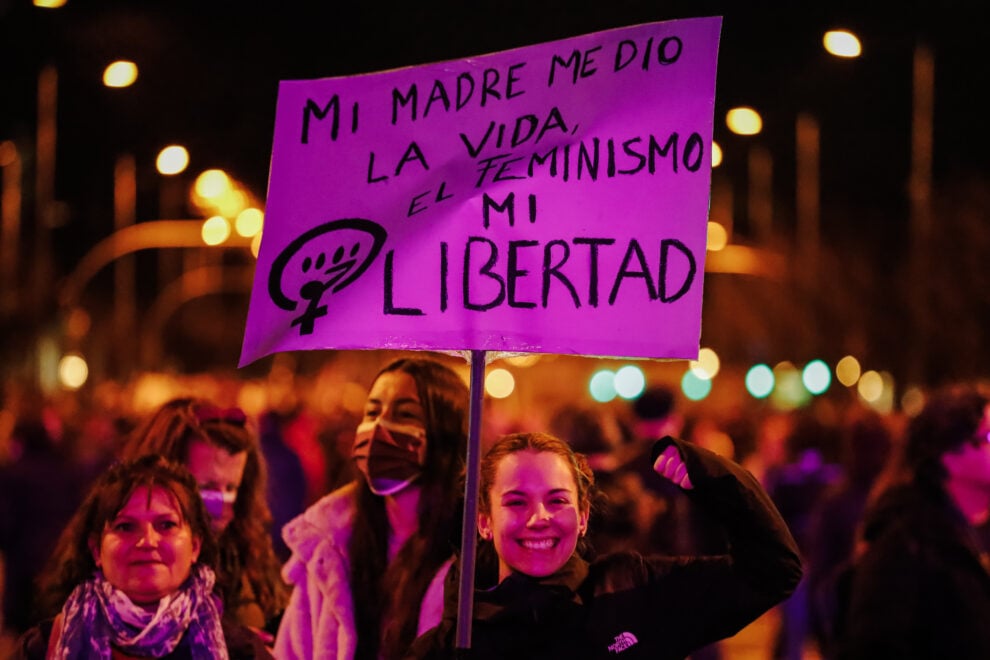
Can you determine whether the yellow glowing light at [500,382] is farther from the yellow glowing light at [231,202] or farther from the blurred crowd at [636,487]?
the blurred crowd at [636,487]

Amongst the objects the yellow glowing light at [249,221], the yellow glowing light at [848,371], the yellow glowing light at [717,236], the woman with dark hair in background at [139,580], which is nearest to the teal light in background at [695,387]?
the yellow glowing light at [848,371]

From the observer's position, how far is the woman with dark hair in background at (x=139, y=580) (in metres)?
3.97

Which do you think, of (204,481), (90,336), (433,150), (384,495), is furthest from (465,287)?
(90,336)

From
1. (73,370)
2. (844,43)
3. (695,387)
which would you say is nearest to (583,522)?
(844,43)

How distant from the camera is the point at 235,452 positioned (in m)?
5.55

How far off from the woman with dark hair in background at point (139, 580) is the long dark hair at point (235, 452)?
1.00 meters

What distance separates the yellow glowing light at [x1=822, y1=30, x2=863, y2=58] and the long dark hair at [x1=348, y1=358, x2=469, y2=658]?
28.9 feet

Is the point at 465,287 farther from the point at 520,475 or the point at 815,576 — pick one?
Answer: the point at 815,576

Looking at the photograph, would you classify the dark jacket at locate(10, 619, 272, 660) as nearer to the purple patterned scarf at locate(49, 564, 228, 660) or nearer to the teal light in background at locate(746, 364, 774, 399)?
the purple patterned scarf at locate(49, 564, 228, 660)

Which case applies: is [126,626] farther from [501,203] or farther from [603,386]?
[603,386]

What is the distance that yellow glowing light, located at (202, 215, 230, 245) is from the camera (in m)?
35.6

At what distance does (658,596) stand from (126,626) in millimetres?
1320

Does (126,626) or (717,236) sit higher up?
(717,236)

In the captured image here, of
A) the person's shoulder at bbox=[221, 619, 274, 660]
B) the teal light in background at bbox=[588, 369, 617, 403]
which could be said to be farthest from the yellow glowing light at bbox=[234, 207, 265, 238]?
the person's shoulder at bbox=[221, 619, 274, 660]
